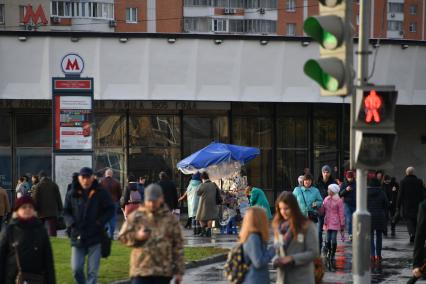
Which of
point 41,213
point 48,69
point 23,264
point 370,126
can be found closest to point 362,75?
point 370,126

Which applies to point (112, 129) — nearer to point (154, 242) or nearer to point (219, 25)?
point (154, 242)

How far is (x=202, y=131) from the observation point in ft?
113

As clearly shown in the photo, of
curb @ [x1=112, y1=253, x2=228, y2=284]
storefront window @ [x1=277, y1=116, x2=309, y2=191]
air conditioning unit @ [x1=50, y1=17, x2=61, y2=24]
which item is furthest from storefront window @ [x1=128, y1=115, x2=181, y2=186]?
air conditioning unit @ [x1=50, y1=17, x2=61, y2=24]

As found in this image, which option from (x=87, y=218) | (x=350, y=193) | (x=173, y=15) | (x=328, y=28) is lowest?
(x=350, y=193)

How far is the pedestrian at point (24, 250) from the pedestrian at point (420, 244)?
12.9 feet

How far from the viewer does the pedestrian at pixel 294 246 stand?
9039 mm

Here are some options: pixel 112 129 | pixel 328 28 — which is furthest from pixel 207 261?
pixel 112 129

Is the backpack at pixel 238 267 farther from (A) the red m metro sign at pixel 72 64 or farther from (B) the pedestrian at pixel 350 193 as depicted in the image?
(A) the red m metro sign at pixel 72 64

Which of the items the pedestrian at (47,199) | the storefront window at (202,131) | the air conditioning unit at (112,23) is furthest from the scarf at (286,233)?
the air conditioning unit at (112,23)

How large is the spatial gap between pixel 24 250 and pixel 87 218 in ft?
7.23

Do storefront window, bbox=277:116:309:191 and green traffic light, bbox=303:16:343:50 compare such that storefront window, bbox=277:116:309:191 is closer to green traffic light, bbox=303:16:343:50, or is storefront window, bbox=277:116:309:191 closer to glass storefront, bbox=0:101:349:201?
Result: glass storefront, bbox=0:101:349:201

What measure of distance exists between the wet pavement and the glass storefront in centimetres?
1058

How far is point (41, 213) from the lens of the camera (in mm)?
21266

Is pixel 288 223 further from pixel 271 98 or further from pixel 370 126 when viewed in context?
pixel 271 98
